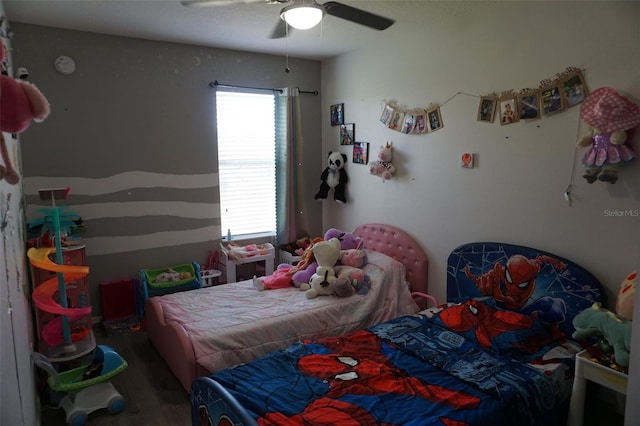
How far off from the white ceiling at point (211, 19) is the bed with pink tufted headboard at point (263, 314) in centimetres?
180

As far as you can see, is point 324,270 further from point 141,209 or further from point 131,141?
point 131,141

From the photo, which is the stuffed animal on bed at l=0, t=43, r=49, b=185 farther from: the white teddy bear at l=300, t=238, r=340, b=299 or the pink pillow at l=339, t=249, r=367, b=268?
the pink pillow at l=339, t=249, r=367, b=268

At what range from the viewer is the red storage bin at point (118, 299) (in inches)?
147

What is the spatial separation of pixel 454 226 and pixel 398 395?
5.42ft

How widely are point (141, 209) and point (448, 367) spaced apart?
9.86 ft

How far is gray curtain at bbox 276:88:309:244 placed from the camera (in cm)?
448

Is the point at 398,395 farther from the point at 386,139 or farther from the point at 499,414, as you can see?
the point at 386,139

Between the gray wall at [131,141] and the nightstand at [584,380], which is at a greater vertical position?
the gray wall at [131,141]

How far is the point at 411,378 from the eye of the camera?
221 centimetres

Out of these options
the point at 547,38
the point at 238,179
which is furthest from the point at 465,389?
the point at 238,179

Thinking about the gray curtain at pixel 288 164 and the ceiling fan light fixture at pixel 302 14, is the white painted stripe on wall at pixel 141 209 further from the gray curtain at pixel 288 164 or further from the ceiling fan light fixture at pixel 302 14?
the ceiling fan light fixture at pixel 302 14

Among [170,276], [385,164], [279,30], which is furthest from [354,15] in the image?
[170,276]

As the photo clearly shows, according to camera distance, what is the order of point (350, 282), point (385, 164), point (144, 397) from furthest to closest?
point (385, 164) → point (350, 282) → point (144, 397)

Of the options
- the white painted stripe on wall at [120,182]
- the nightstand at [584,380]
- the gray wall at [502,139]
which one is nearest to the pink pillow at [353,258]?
the gray wall at [502,139]
